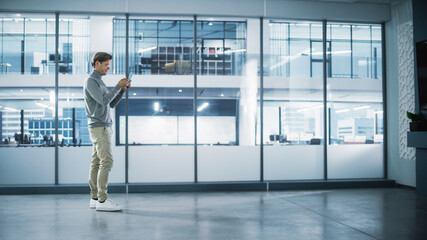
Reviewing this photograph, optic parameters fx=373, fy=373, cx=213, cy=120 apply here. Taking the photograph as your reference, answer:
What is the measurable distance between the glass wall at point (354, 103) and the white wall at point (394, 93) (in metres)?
0.14

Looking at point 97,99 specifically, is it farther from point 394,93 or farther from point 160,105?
point 394,93

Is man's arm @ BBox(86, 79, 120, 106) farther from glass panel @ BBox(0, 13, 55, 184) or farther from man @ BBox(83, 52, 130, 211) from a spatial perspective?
glass panel @ BBox(0, 13, 55, 184)

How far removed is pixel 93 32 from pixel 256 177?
3416mm

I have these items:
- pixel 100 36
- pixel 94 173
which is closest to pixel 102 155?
pixel 94 173

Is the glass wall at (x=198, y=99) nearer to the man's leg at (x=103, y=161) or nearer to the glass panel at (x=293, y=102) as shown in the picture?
the glass panel at (x=293, y=102)

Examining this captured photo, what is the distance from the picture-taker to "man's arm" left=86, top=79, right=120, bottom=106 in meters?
3.92

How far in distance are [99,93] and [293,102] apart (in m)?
3.27

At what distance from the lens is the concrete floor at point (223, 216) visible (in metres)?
3.11

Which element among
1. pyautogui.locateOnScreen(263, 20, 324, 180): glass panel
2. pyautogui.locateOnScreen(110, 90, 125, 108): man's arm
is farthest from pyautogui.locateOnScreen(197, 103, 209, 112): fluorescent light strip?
pyautogui.locateOnScreen(110, 90, 125, 108): man's arm

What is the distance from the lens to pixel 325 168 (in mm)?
6098

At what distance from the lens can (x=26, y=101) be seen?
5.59m

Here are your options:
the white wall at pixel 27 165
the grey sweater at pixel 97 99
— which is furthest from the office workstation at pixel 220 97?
the grey sweater at pixel 97 99

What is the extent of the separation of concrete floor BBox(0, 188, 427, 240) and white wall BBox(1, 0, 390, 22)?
2789 millimetres

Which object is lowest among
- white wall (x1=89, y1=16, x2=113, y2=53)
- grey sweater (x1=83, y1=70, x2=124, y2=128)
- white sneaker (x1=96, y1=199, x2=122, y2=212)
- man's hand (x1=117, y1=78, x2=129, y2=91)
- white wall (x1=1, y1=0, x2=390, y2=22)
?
white sneaker (x1=96, y1=199, x2=122, y2=212)
